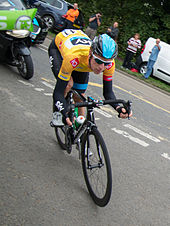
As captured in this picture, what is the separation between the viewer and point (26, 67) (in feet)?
24.6

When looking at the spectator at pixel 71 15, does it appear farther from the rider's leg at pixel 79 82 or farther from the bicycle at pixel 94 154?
the bicycle at pixel 94 154

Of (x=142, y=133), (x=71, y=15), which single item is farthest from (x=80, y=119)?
(x=71, y=15)

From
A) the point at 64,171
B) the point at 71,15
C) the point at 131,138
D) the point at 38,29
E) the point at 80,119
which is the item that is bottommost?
the point at 71,15

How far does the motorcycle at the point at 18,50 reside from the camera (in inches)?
296

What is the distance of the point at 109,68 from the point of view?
3.92m

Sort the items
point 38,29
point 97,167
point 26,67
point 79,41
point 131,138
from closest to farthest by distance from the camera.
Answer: point 97,167 < point 79,41 < point 131,138 < point 26,67 < point 38,29

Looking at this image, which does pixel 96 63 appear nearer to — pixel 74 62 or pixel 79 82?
pixel 74 62

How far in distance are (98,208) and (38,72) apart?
5.81 meters

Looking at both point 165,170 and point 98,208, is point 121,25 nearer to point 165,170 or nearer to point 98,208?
point 165,170

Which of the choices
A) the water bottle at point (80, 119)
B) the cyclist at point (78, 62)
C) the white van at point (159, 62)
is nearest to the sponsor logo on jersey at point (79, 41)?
the cyclist at point (78, 62)

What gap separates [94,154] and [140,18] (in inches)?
686

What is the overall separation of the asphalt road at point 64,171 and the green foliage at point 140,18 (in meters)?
12.9

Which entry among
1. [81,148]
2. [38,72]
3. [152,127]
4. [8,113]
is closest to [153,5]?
[38,72]

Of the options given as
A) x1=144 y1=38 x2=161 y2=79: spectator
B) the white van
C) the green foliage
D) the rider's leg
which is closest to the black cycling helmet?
the rider's leg
